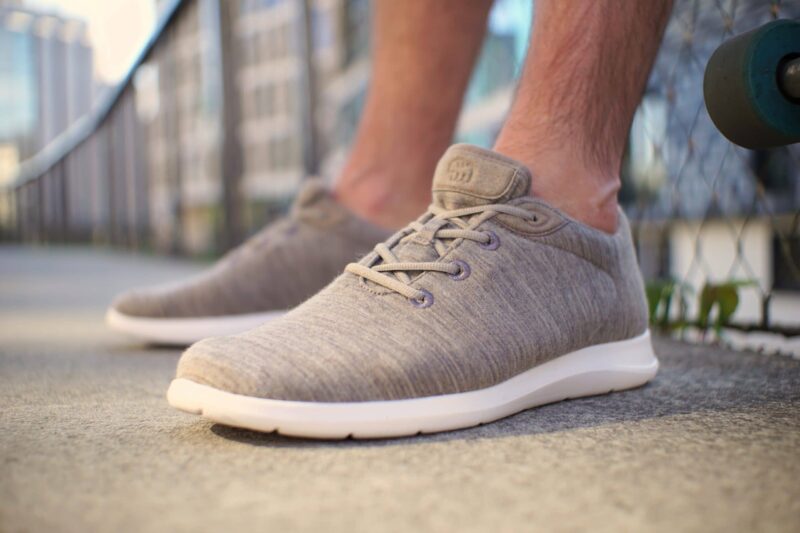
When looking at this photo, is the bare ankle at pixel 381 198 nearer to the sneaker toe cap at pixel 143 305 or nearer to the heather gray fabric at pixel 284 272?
the heather gray fabric at pixel 284 272

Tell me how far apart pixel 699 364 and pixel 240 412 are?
26.3 inches

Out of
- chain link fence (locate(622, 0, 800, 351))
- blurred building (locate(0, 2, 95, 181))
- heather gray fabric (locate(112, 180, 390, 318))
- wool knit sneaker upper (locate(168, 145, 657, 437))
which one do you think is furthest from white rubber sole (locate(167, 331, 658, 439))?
blurred building (locate(0, 2, 95, 181))

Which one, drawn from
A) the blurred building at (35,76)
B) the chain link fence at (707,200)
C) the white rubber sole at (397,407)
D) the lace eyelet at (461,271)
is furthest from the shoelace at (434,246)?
the blurred building at (35,76)

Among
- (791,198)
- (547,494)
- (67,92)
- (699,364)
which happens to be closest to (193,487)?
(547,494)

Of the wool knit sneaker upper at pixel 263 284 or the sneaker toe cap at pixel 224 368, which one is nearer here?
the sneaker toe cap at pixel 224 368

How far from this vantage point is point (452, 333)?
0.69m

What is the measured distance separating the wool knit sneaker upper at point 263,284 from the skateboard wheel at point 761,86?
2.07 ft

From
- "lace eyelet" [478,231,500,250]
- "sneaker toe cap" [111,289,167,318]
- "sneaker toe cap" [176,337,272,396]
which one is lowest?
"sneaker toe cap" [111,289,167,318]

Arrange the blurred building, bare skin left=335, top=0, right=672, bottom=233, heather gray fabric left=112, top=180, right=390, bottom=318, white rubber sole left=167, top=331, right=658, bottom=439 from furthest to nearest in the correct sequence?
the blurred building
heather gray fabric left=112, top=180, right=390, bottom=318
bare skin left=335, top=0, right=672, bottom=233
white rubber sole left=167, top=331, right=658, bottom=439

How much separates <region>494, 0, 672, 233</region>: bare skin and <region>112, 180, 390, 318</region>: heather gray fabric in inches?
16.4

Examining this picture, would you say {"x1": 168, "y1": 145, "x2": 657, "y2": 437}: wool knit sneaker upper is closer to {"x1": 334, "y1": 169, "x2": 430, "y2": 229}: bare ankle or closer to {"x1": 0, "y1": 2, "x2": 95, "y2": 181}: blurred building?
{"x1": 334, "y1": 169, "x2": 430, "y2": 229}: bare ankle

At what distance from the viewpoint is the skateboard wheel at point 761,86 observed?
0.66m

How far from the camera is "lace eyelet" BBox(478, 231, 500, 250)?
0.74m

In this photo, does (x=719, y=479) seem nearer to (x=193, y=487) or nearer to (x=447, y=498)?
(x=447, y=498)
